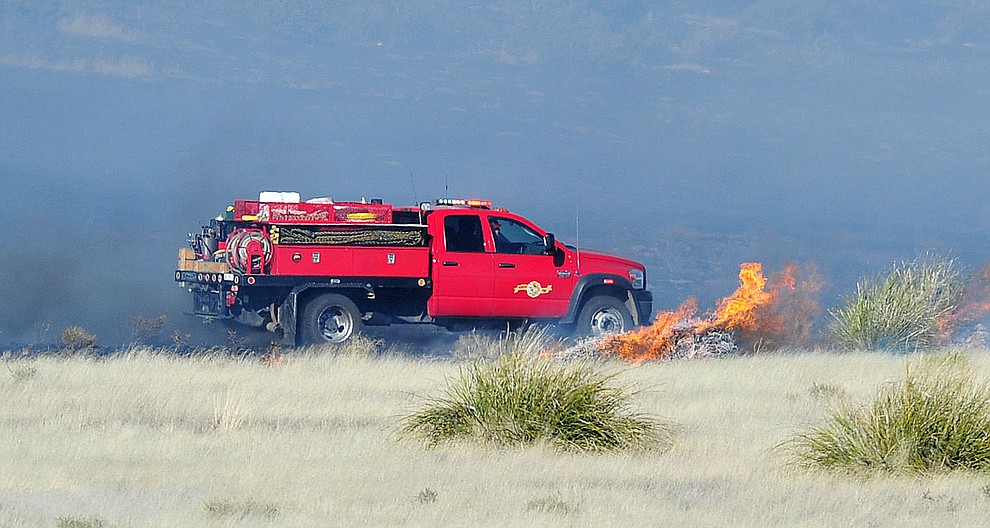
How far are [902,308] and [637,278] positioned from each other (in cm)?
416

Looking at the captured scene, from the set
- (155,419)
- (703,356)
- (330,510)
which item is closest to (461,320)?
(703,356)

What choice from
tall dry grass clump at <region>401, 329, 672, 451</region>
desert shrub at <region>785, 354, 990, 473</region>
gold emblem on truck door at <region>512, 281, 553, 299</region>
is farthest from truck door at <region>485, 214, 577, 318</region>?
desert shrub at <region>785, 354, 990, 473</region>

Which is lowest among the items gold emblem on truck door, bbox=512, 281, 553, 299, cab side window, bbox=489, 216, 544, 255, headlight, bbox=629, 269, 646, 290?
gold emblem on truck door, bbox=512, 281, 553, 299

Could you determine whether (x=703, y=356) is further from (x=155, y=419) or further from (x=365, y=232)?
(x=155, y=419)

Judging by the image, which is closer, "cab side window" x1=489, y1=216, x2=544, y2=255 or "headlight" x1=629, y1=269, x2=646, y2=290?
"cab side window" x1=489, y1=216, x2=544, y2=255

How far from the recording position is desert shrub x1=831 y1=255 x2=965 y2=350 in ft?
72.1

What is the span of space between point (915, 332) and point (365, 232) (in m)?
8.59

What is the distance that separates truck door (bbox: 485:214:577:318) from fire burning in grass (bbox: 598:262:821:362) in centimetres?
124

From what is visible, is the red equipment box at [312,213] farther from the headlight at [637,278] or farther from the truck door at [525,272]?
the headlight at [637,278]

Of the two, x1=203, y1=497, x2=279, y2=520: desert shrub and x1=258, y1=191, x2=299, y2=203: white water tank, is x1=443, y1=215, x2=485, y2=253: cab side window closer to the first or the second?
x1=258, y1=191, x2=299, y2=203: white water tank

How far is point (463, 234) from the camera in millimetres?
20172

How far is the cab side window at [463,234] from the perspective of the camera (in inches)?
A: 791

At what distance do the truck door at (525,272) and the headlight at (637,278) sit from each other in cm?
101

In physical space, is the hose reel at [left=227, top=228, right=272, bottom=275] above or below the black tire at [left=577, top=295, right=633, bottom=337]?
above
